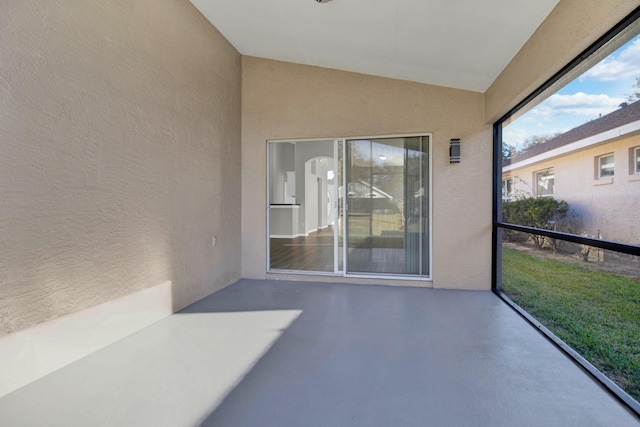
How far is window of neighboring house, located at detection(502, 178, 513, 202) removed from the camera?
352 cm

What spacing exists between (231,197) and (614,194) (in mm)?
3866

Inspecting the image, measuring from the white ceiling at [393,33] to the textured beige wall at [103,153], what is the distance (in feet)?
2.29

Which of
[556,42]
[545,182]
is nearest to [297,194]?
[545,182]

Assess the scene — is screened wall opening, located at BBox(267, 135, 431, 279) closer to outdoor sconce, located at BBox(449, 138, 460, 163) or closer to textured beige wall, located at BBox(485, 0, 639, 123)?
outdoor sconce, located at BBox(449, 138, 460, 163)

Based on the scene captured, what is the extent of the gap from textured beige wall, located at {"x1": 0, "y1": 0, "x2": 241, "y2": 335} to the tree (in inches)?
136

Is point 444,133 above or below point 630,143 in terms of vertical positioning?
above

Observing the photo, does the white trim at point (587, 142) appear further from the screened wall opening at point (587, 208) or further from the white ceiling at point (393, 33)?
the white ceiling at point (393, 33)

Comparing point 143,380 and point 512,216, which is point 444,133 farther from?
point 143,380

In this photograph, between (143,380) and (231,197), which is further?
(231,197)

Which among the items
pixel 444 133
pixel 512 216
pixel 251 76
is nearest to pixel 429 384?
pixel 512 216

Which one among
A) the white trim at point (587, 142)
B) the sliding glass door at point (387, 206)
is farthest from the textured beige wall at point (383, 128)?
the white trim at point (587, 142)

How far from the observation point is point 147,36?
2748 mm

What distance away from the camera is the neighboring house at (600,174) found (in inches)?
72.1

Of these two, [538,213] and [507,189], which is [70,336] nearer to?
[538,213]
